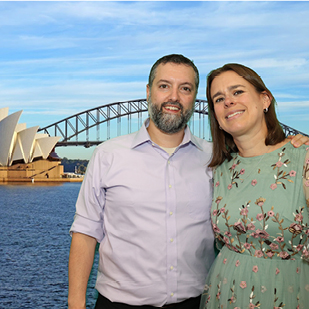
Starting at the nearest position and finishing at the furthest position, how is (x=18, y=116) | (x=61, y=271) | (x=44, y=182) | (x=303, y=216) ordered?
(x=303, y=216)
(x=61, y=271)
(x=18, y=116)
(x=44, y=182)

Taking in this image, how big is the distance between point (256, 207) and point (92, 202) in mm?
750

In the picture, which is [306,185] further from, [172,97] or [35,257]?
[35,257]

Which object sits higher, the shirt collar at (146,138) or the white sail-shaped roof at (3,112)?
the white sail-shaped roof at (3,112)

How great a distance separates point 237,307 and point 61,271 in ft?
34.6

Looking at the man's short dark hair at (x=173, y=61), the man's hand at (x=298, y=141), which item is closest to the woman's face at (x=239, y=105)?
the man's hand at (x=298, y=141)

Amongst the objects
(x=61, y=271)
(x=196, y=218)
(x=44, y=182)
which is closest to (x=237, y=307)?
(x=196, y=218)

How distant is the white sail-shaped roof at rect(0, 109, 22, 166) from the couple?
124 feet

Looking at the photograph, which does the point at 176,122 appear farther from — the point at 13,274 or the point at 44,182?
the point at 44,182

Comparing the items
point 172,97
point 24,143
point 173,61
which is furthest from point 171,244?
point 24,143

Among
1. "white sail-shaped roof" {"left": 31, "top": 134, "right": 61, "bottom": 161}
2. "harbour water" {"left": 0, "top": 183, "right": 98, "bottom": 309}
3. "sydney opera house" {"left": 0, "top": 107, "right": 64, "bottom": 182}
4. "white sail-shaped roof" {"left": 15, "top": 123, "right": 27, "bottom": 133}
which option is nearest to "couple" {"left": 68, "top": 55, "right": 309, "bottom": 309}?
"harbour water" {"left": 0, "top": 183, "right": 98, "bottom": 309}

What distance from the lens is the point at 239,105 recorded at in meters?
1.70

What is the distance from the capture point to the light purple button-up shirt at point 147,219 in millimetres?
1770

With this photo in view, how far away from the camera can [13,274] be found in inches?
452

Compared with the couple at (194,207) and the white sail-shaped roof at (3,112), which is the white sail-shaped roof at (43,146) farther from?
the couple at (194,207)
